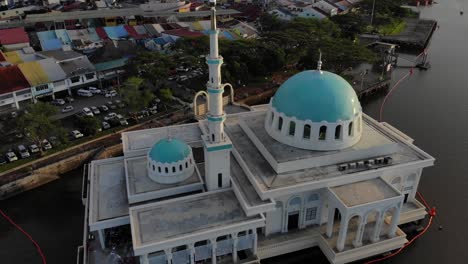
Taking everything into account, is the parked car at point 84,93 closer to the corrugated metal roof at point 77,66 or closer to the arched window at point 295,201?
the corrugated metal roof at point 77,66

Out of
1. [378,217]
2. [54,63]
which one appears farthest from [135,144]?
[54,63]

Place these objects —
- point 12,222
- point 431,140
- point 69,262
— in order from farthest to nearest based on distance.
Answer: point 431,140
point 12,222
point 69,262

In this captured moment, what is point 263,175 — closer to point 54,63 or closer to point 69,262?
point 69,262

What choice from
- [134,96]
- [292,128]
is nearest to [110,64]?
[134,96]

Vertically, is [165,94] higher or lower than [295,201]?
higher

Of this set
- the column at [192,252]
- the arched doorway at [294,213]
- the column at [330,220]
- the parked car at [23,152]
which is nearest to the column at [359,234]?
the column at [330,220]

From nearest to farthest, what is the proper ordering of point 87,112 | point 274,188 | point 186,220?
point 186,220 → point 274,188 → point 87,112

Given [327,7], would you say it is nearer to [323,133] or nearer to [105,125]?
[105,125]
